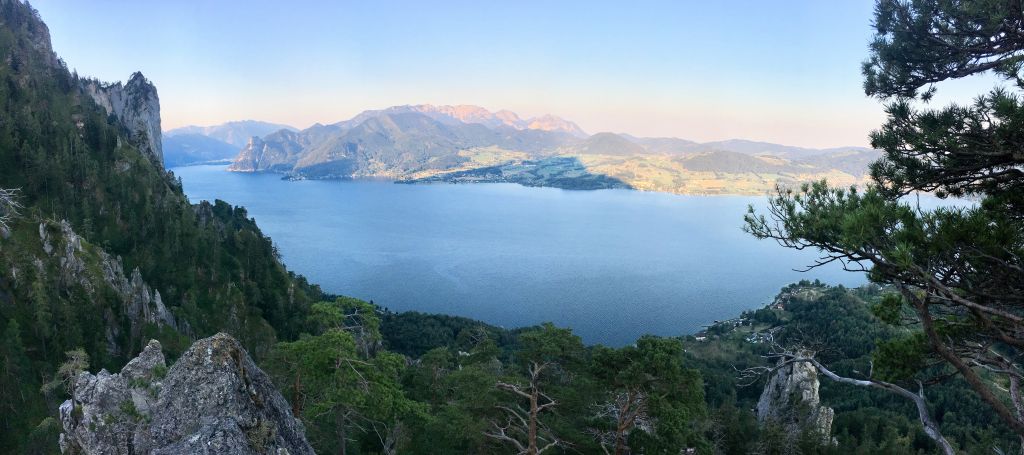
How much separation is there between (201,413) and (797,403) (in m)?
45.0

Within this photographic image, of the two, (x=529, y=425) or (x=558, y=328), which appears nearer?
(x=529, y=425)

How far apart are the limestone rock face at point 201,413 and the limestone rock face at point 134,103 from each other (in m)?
103

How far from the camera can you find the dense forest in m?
7.68

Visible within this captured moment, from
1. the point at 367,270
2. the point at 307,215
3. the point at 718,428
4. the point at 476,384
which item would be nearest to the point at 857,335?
the point at 718,428

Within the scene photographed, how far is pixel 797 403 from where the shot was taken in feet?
134

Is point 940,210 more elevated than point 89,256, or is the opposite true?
point 940,210

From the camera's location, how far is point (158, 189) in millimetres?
71812

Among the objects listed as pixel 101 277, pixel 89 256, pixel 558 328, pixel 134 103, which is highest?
pixel 134 103

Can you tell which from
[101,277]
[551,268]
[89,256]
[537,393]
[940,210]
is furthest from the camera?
[551,268]

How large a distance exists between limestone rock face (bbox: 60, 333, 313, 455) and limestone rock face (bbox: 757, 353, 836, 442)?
35.4 metres

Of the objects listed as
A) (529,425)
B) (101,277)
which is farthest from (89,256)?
(529,425)

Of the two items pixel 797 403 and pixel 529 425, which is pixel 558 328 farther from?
pixel 797 403

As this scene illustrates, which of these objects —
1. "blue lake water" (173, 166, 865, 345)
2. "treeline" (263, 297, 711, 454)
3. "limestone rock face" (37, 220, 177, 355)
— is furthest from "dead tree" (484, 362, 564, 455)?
"blue lake water" (173, 166, 865, 345)

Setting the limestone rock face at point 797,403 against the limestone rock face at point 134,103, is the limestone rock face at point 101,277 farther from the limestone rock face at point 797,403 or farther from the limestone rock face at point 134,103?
the limestone rock face at point 797,403
